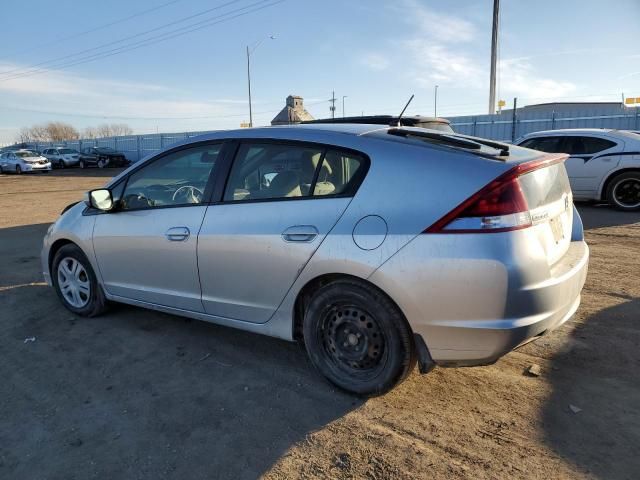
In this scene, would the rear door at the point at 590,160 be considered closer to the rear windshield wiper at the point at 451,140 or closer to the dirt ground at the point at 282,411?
the dirt ground at the point at 282,411

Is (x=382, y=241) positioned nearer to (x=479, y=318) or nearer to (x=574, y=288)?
(x=479, y=318)

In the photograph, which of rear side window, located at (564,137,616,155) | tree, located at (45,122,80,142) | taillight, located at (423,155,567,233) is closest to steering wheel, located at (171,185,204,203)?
taillight, located at (423,155,567,233)

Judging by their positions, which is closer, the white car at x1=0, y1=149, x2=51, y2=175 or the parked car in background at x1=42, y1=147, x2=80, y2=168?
the white car at x1=0, y1=149, x2=51, y2=175

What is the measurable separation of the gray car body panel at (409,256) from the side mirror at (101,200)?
1.14 metres

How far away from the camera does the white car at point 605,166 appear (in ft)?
31.0

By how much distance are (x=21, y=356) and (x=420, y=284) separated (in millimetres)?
3144

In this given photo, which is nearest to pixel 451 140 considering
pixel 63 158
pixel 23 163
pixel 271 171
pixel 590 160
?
pixel 271 171

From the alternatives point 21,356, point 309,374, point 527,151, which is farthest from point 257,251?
point 21,356

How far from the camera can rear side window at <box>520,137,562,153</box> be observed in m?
10.3

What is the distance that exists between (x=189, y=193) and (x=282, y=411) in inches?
69.6

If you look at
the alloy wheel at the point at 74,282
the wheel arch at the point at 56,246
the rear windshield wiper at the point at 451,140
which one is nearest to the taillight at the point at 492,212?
the rear windshield wiper at the point at 451,140

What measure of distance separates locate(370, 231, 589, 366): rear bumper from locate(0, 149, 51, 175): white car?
1395 inches

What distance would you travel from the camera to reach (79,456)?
259cm

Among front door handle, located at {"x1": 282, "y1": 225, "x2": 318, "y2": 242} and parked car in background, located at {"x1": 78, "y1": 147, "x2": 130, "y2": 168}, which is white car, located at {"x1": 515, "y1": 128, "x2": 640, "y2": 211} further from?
parked car in background, located at {"x1": 78, "y1": 147, "x2": 130, "y2": 168}
